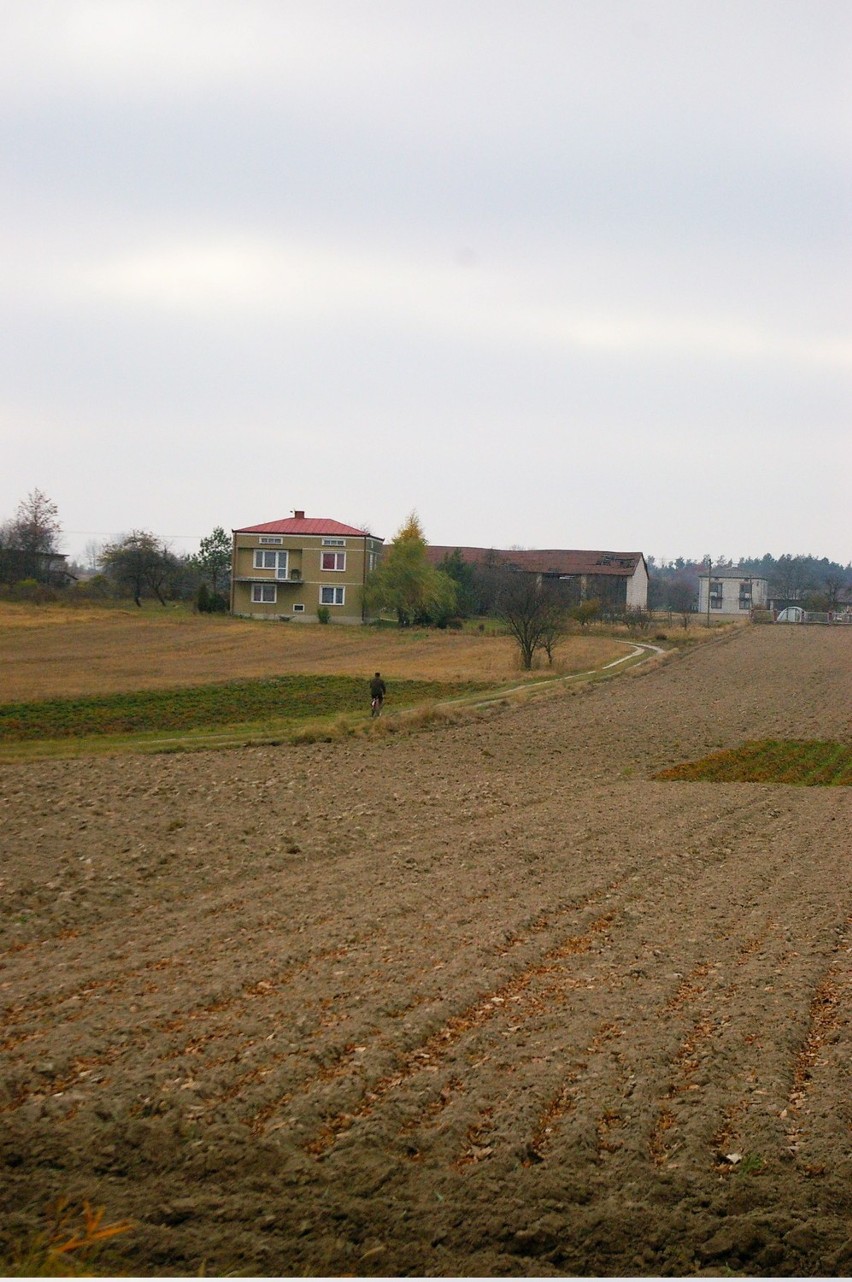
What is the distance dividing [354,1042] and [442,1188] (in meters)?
2.10

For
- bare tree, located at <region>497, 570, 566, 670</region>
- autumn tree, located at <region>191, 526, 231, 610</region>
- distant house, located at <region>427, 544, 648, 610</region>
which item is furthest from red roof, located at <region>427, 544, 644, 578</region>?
bare tree, located at <region>497, 570, 566, 670</region>

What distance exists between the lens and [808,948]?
11617 mm

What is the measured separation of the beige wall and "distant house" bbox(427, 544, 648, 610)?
741 inches

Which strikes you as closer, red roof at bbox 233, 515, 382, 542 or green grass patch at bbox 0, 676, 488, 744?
green grass patch at bbox 0, 676, 488, 744

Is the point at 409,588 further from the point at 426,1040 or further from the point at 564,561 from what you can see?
the point at 426,1040

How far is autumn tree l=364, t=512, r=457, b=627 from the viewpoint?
290ft

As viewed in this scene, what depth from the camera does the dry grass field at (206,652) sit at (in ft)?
160

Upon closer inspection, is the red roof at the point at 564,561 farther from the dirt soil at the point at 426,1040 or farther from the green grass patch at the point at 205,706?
the dirt soil at the point at 426,1040

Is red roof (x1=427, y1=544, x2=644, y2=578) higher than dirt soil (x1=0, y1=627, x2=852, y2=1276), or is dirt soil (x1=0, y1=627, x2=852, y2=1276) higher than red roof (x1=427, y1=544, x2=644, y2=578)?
red roof (x1=427, y1=544, x2=644, y2=578)

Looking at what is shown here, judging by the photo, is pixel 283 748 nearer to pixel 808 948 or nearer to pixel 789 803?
pixel 789 803

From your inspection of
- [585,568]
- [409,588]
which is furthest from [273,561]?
[585,568]

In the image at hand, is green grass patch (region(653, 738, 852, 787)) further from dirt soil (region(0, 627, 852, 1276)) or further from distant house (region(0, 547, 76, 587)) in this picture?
distant house (region(0, 547, 76, 587))

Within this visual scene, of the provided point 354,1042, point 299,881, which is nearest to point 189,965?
point 354,1042

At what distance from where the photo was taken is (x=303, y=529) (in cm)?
9119
